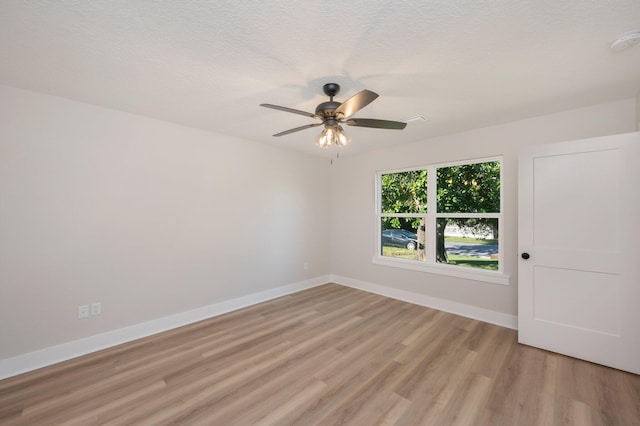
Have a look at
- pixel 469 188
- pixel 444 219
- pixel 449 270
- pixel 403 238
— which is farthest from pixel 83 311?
pixel 469 188

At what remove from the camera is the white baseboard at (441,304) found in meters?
3.15

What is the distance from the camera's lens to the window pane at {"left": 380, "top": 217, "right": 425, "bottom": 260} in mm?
4082

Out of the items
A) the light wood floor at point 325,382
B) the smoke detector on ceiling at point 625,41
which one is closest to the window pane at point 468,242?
the light wood floor at point 325,382

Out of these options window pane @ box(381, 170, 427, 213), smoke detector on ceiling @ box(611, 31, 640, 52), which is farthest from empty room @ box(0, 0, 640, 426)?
window pane @ box(381, 170, 427, 213)

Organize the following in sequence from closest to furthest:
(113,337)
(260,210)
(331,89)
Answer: (331,89) < (113,337) < (260,210)

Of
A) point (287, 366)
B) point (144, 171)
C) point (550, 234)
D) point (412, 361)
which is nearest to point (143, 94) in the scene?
point (144, 171)

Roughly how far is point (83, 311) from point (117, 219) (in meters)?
0.96

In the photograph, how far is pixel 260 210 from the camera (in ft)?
13.3

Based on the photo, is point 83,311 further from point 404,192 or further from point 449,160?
point 449,160

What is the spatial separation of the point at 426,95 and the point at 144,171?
10.3 ft

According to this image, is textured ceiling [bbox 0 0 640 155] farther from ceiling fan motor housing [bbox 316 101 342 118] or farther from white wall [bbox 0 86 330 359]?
white wall [bbox 0 86 330 359]

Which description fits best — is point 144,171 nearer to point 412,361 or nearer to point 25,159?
point 25,159

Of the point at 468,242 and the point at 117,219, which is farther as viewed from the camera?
the point at 468,242

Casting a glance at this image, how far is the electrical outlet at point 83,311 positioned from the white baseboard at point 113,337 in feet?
0.75
